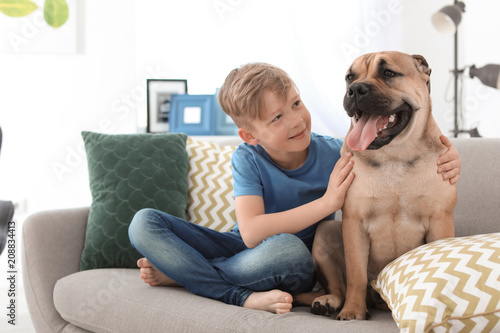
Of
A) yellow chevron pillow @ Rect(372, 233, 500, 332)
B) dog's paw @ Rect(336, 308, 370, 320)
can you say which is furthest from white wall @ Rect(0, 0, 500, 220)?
yellow chevron pillow @ Rect(372, 233, 500, 332)

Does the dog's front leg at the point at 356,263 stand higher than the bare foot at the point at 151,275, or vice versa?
the dog's front leg at the point at 356,263

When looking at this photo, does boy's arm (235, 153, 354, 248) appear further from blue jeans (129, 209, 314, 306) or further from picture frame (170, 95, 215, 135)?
picture frame (170, 95, 215, 135)

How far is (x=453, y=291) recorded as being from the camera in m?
0.97

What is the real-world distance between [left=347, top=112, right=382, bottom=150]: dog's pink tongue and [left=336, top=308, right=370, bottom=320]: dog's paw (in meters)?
0.37

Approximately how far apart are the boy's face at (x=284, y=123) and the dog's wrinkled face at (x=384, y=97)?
0.19 m

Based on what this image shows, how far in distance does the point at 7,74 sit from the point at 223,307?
7.48ft

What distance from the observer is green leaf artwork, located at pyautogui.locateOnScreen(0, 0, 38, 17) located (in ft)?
9.49

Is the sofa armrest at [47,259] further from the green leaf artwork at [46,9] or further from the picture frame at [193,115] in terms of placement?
the green leaf artwork at [46,9]

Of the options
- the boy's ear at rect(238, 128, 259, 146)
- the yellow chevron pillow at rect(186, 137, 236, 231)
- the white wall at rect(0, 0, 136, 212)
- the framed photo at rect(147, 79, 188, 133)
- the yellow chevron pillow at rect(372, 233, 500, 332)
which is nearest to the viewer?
the yellow chevron pillow at rect(372, 233, 500, 332)

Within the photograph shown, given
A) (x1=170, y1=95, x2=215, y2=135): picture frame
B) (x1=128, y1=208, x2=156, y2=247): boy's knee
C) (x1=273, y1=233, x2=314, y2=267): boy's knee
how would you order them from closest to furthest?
(x1=273, y1=233, x2=314, y2=267): boy's knee, (x1=128, y1=208, x2=156, y2=247): boy's knee, (x1=170, y1=95, x2=215, y2=135): picture frame

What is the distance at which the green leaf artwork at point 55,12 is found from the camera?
9.56 ft

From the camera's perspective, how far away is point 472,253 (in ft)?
3.37

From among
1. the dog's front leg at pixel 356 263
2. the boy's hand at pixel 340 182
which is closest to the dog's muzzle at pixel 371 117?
the boy's hand at pixel 340 182

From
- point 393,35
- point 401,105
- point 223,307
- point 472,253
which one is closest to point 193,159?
point 223,307
